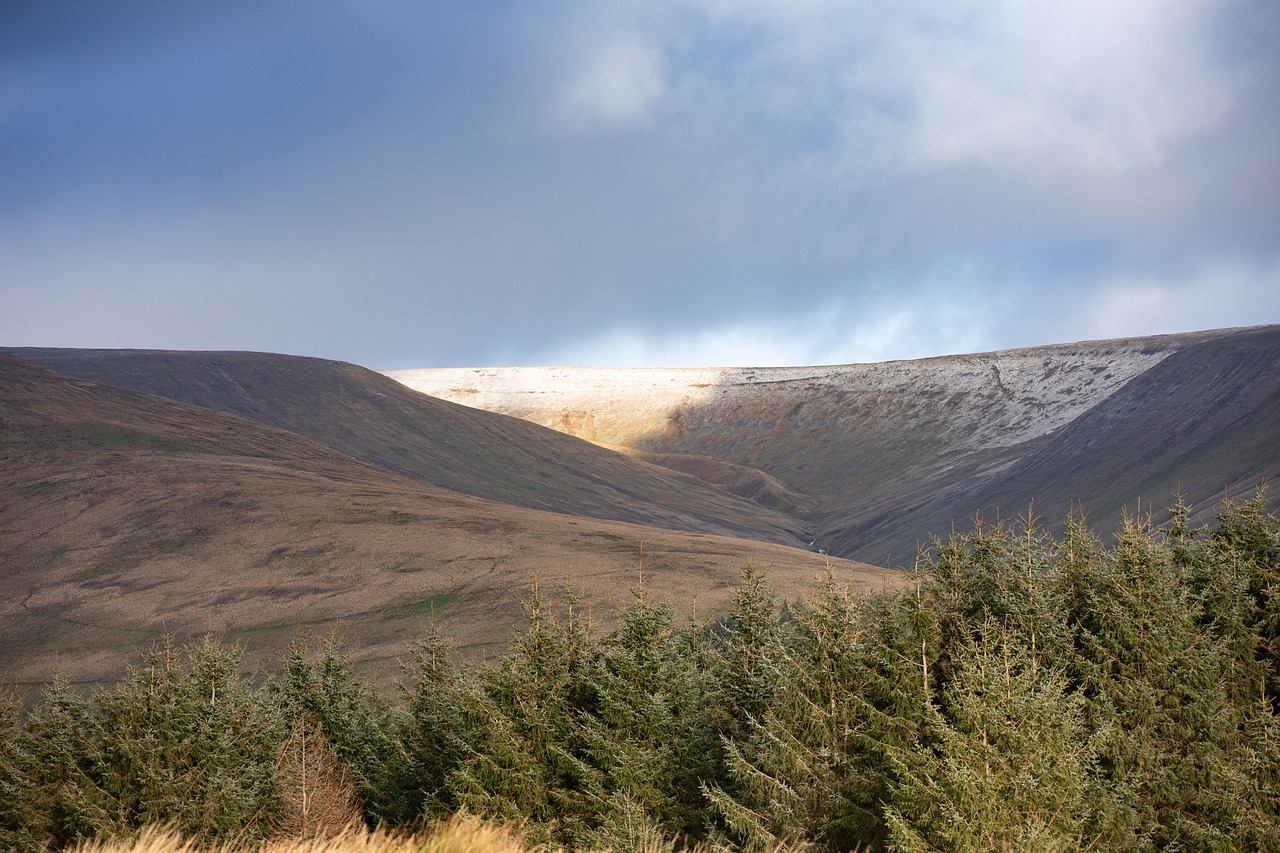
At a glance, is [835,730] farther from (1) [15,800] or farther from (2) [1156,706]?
(1) [15,800]

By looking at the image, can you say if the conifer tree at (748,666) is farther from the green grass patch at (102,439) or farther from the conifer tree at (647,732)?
the green grass patch at (102,439)

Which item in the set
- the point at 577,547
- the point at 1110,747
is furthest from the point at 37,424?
the point at 1110,747

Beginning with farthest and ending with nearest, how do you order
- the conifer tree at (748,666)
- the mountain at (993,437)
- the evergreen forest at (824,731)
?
the mountain at (993,437)
the conifer tree at (748,666)
the evergreen forest at (824,731)

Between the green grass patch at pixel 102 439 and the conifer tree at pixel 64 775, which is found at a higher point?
the green grass patch at pixel 102 439

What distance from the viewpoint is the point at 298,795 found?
62.2ft

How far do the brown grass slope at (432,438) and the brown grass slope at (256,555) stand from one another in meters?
34.6

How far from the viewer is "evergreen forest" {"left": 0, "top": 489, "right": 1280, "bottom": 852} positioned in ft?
45.7

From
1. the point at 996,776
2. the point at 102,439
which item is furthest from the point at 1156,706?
the point at 102,439

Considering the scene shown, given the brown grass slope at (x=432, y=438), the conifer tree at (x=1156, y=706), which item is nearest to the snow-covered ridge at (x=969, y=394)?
the brown grass slope at (x=432, y=438)

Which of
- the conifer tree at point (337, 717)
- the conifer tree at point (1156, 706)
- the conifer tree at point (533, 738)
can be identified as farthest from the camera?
the conifer tree at point (337, 717)

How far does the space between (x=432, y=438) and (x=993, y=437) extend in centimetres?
8772

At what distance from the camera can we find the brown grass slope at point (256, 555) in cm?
5288

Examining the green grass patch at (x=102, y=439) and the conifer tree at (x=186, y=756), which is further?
the green grass patch at (x=102, y=439)

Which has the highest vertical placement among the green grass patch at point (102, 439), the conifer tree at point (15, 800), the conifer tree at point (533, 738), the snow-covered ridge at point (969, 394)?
the snow-covered ridge at point (969, 394)
